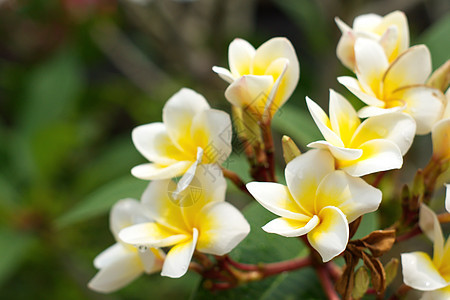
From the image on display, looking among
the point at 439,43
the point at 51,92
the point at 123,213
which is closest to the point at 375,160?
the point at 123,213

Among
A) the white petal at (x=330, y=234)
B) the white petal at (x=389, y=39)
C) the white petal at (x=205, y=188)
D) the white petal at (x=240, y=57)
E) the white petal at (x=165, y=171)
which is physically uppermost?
the white petal at (x=240, y=57)

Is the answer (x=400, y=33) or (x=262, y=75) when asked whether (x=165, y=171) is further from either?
(x=400, y=33)

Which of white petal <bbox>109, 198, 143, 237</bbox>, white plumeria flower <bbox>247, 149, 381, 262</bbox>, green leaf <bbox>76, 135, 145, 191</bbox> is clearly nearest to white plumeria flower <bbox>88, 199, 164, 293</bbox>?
white petal <bbox>109, 198, 143, 237</bbox>

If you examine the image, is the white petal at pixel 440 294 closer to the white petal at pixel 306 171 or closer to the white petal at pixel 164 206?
the white petal at pixel 306 171

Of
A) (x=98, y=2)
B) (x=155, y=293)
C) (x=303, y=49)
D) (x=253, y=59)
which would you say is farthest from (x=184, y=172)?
(x=303, y=49)

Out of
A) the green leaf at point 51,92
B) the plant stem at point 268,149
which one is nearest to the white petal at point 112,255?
the plant stem at point 268,149
